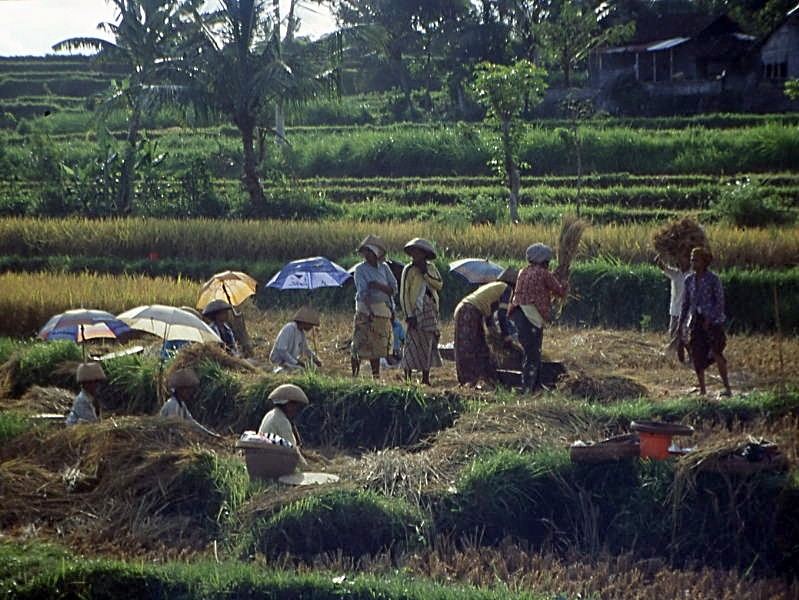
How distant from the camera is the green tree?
24.8 meters

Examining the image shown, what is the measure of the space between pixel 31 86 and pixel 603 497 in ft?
157

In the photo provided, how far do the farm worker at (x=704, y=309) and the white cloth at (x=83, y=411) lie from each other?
535 cm

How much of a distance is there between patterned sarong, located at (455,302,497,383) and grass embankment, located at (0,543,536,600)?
435 cm

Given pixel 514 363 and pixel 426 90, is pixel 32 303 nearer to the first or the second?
pixel 514 363

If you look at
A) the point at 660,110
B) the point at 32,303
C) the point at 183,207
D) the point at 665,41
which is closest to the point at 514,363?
the point at 32,303

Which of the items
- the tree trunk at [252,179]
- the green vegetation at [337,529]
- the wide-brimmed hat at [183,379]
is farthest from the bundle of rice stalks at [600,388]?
the tree trunk at [252,179]

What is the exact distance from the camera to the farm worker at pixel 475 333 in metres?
11.1

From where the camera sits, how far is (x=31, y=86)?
51312 millimetres

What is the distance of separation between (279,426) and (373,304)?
2.88 metres

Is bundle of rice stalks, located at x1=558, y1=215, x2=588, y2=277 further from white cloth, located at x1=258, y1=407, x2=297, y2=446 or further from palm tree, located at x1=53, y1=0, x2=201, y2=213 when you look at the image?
palm tree, located at x1=53, y1=0, x2=201, y2=213

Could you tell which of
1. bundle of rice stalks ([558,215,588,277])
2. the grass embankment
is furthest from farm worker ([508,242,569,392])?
the grass embankment

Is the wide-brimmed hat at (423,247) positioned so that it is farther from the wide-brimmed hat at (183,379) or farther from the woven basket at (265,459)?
the woven basket at (265,459)

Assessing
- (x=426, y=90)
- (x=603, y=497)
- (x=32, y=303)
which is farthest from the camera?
(x=426, y=90)

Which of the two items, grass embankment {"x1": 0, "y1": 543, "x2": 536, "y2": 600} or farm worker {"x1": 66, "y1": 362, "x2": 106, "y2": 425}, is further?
farm worker {"x1": 66, "y1": 362, "x2": 106, "y2": 425}
